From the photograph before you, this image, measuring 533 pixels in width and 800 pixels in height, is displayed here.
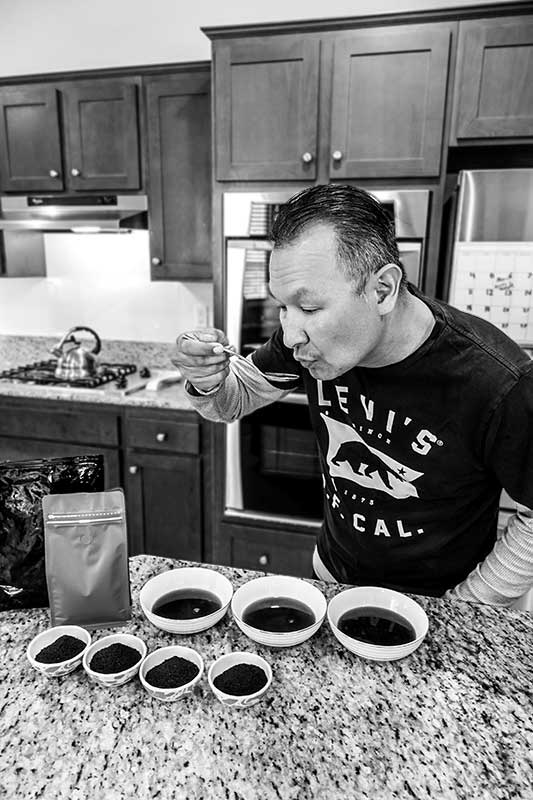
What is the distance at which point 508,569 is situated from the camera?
1.08 m

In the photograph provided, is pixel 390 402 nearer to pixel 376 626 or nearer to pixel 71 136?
pixel 376 626

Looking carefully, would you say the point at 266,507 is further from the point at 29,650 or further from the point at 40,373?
the point at 29,650

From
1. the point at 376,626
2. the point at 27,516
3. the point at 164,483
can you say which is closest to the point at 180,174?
the point at 164,483

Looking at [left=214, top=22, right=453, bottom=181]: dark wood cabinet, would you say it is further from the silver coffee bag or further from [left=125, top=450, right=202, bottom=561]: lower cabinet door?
the silver coffee bag

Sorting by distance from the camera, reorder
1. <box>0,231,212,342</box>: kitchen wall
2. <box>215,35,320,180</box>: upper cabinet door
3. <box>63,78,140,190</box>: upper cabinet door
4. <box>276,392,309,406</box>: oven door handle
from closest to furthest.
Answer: <box>215,35,320,180</box>: upper cabinet door < <box>276,392,309,406</box>: oven door handle < <box>63,78,140,190</box>: upper cabinet door < <box>0,231,212,342</box>: kitchen wall

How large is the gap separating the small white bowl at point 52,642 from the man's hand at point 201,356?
50 centimetres

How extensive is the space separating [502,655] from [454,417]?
42cm

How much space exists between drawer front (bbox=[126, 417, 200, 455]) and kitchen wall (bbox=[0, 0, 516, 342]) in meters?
0.71

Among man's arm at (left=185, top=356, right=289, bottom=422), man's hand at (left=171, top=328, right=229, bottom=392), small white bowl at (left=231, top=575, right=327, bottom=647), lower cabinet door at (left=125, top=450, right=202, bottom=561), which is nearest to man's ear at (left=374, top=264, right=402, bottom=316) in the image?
man's hand at (left=171, top=328, right=229, bottom=392)

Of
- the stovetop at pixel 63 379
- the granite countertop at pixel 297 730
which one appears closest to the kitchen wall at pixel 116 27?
the stovetop at pixel 63 379

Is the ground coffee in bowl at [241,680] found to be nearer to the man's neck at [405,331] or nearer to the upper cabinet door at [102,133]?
the man's neck at [405,331]

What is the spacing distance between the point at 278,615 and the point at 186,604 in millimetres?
163

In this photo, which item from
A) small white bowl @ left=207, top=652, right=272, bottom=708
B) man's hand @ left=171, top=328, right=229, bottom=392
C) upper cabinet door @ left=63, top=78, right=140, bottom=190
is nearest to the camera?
small white bowl @ left=207, top=652, right=272, bottom=708

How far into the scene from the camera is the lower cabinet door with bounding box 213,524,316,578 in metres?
2.51
